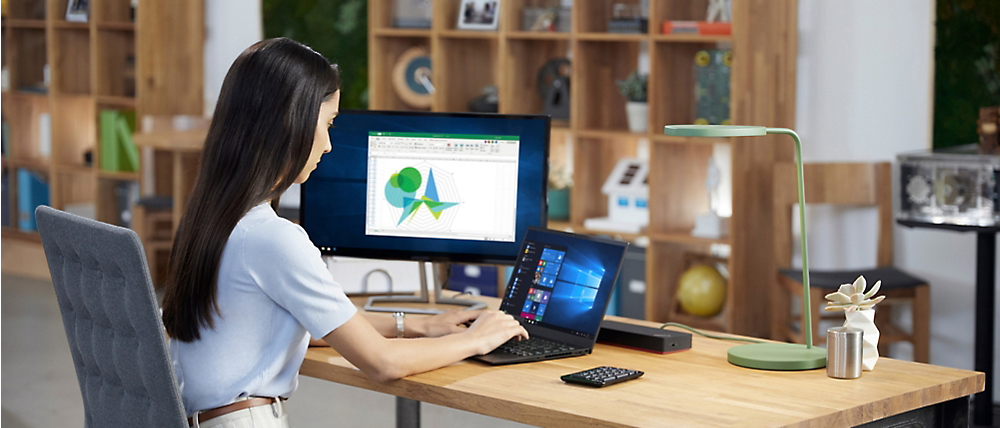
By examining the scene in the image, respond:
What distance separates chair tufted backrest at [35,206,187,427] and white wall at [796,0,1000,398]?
11.4ft

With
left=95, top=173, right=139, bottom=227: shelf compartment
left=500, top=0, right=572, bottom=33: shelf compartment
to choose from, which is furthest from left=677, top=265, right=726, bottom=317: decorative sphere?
left=95, top=173, right=139, bottom=227: shelf compartment

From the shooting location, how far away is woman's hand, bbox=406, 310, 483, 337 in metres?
2.24

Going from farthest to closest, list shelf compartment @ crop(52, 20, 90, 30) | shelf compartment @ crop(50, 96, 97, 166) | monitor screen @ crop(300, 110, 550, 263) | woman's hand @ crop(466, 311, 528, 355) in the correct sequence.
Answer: shelf compartment @ crop(50, 96, 97, 166), shelf compartment @ crop(52, 20, 90, 30), monitor screen @ crop(300, 110, 550, 263), woman's hand @ crop(466, 311, 528, 355)

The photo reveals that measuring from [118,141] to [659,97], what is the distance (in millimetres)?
3600

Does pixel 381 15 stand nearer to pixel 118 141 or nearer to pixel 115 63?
pixel 118 141

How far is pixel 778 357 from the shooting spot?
79.1 inches

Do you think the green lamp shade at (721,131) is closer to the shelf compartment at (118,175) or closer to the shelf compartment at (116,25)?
the shelf compartment at (118,175)

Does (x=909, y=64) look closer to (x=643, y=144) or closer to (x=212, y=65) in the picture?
(x=643, y=144)

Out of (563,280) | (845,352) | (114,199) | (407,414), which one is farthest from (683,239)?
(114,199)

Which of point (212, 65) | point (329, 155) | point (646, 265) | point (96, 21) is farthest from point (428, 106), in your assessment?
point (329, 155)

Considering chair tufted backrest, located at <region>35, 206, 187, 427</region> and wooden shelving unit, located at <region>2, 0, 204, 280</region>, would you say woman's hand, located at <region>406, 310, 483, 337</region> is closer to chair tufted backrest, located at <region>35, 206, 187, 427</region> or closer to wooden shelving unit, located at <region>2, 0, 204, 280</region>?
chair tufted backrest, located at <region>35, 206, 187, 427</region>

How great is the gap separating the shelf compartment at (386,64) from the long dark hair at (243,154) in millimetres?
3561

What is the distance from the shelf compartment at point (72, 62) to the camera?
7.03m

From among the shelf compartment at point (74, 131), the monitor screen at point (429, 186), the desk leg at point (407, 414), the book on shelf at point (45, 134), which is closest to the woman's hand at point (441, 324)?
the monitor screen at point (429, 186)
